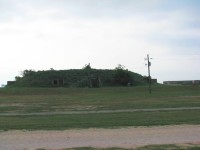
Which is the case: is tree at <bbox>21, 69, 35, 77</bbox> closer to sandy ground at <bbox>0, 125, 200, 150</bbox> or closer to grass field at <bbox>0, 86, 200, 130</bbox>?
grass field at <bbox>0, 86, 200, 130</bbox>

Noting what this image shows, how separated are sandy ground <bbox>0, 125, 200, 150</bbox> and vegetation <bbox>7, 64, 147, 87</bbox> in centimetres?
8075

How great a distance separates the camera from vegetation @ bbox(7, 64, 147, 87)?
329 ft

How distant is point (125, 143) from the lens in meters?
14.2

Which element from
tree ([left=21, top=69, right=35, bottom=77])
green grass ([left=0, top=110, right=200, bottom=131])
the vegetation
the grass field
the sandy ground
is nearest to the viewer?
the sandy ground

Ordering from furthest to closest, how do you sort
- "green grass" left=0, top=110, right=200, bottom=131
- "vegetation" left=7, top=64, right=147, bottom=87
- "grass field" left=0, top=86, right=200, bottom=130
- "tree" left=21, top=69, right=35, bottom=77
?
"tree" left=21, top=69, right=35, bottom=77 < "vegetation" left=7, top=64, right=147, bottom=87 < "grass field" left=0, top=86, right=200, bottom=130 < "green grass" left=0, top=110, right=200, bottom=131

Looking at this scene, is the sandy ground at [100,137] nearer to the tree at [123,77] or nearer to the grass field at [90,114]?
the grass field at [90,114]

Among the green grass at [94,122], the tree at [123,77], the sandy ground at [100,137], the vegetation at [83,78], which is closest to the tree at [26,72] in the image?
the vegetation at [83,78]

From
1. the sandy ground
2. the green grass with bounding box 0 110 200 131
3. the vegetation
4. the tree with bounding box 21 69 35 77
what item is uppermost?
the tree with bounding box 21 69 35 77

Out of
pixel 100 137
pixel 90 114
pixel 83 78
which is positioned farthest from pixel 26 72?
pixel 100 137

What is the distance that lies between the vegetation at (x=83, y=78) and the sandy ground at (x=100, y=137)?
80.8 meters

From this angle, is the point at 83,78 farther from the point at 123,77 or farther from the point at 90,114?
the point at 90,114

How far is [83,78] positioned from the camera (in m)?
102

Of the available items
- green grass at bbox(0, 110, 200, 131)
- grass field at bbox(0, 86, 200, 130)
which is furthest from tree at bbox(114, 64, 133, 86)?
green grass at bbox(0, 110, 200, 131)

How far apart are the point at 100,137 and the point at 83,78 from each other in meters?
86.3
